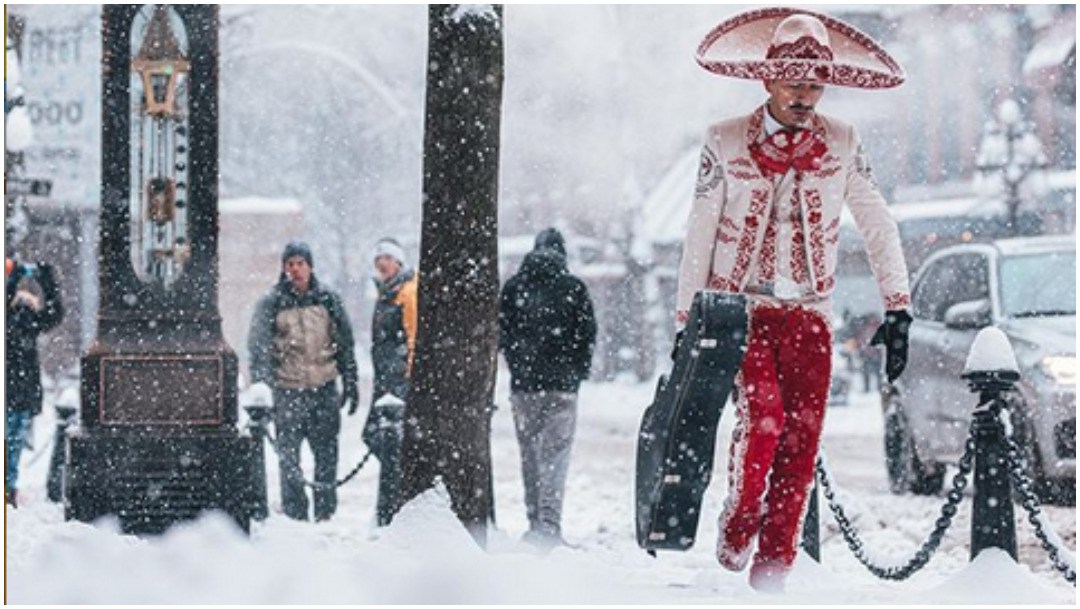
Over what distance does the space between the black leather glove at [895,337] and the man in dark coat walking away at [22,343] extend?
297 inches

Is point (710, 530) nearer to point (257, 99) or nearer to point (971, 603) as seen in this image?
point (971, 603)

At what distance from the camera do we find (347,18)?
46344 millimetres

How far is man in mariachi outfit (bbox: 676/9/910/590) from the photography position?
21.5 feet

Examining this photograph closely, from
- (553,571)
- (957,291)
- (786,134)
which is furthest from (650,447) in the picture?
(957,291)

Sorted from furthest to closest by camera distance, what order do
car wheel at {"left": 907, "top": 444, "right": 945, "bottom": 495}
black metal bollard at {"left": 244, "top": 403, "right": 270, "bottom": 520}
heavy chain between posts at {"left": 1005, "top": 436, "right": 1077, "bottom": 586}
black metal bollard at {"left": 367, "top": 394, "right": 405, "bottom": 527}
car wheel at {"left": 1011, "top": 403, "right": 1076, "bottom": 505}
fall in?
car wheel at {"left": 907, "top": 444, "right": 945, "bottom": 495}
car wheel at {"left": 1011, "top": 403, "right": 1076, "bottom": 505}
black metal bollard at {"left": 244, "top": 403, "right": 270, "bottom": 520}
black metal bollard at {"left": 367, "top": 394, "right": 405, "bottom": 527}
heavy chain between posts at {"left": 1005, "top": 436, "right": 1077, "bottom": 586}

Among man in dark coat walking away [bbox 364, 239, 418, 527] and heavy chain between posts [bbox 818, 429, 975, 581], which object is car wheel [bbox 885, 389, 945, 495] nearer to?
man in dark coat walking away [bbox 364, 239, 418, 527]

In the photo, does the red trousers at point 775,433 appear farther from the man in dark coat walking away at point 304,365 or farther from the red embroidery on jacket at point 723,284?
the man in dark coat walking away at point 304,365

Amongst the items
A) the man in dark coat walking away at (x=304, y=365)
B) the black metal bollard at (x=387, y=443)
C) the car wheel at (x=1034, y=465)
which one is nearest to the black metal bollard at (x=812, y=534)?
the black metal bollard at (x=387, y=443)

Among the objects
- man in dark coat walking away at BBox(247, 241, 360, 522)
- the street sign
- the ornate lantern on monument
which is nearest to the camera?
the ornate lantern on monument

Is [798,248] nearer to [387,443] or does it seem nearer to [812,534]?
[812,534]

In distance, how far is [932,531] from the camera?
8.59 meters

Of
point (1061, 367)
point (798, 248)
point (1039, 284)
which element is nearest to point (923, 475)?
point (1039, 284)

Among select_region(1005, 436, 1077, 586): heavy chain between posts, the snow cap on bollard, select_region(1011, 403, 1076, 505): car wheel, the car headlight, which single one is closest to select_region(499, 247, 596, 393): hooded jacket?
select_region(1011, 403, 1076, 505): car wheel

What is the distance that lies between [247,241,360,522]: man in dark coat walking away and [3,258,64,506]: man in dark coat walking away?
1.34m
